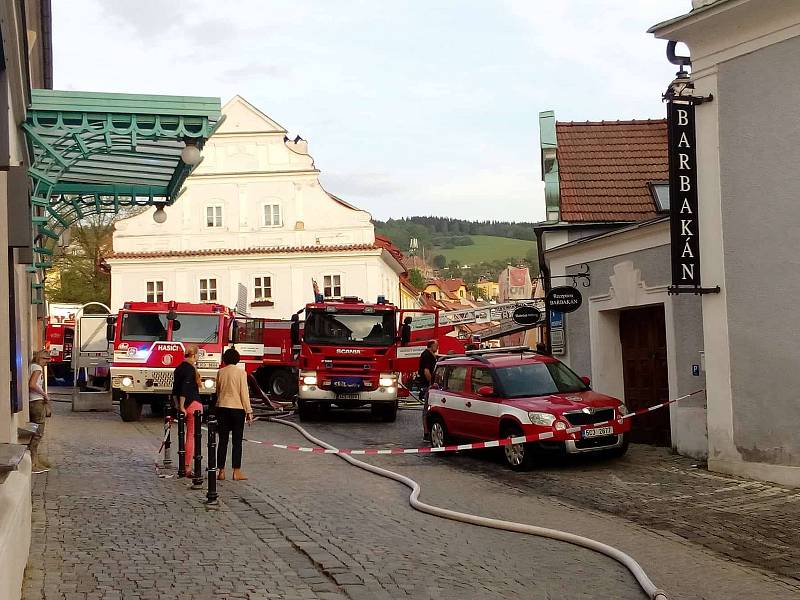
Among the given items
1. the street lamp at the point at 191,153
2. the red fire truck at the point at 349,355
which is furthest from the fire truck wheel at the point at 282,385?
the street lamp at the point at 191,153

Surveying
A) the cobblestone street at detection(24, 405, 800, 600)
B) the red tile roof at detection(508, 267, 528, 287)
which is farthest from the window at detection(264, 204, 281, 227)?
the cobblestone street at detection(24, 405, 800, 600)

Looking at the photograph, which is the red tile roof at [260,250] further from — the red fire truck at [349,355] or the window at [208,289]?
the red fire truck at [349,355]

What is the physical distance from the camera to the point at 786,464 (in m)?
12.3

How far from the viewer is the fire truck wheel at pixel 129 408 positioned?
23.2 metres

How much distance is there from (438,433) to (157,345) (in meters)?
8.85

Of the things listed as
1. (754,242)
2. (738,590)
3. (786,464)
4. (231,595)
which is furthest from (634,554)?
(754,242)

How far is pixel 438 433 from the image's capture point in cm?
1673

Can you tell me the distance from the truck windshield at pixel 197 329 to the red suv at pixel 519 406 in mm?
8067

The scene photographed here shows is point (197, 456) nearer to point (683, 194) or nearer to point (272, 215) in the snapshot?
point (683, 194)

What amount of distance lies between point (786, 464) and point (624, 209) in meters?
9.38

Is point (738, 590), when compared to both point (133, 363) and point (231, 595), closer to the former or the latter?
point (231, 595)

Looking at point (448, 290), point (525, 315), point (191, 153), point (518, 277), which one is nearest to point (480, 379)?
point (525, 315)

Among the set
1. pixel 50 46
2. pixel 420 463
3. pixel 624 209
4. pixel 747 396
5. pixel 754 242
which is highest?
pixel 50 46

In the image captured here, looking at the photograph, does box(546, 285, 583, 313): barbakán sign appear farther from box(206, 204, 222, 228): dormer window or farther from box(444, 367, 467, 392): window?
box(206, 204, 222, 228): dormer window
